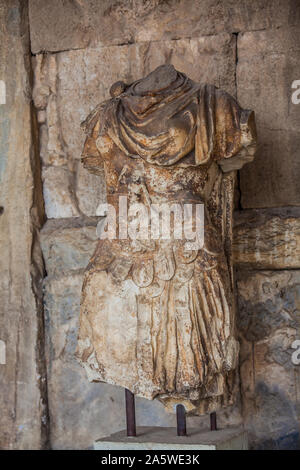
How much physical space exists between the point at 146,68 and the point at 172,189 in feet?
4.06

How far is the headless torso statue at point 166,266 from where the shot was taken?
3514 millimetres

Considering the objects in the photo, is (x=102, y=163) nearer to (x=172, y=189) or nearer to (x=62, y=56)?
(x=172, y=189)

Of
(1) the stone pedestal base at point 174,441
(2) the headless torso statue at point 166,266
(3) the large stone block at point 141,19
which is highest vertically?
(3) the large stone block at point 141,19

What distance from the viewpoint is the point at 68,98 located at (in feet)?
15.5

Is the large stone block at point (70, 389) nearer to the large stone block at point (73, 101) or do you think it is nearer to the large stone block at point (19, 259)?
the large stone block at point (19, 259)

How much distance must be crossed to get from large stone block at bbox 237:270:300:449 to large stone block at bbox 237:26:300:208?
0.48 meters

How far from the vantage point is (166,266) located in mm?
3551

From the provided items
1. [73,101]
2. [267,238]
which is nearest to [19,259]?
[73,101]

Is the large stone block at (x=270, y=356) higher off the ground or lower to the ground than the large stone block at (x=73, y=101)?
lower

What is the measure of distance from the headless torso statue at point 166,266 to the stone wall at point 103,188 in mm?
732

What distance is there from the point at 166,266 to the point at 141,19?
5.76 ft

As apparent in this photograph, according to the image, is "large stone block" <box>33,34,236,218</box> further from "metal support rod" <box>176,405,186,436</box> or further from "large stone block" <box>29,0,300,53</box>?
"metal support rod" <box>176,405,186,436</box>

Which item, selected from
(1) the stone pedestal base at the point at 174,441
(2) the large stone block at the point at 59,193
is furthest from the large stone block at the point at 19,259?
(1) the stone pedestal base at the point at 174,441

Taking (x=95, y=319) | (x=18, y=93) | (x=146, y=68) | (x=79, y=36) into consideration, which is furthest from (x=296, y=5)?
(x=95, y=319)
